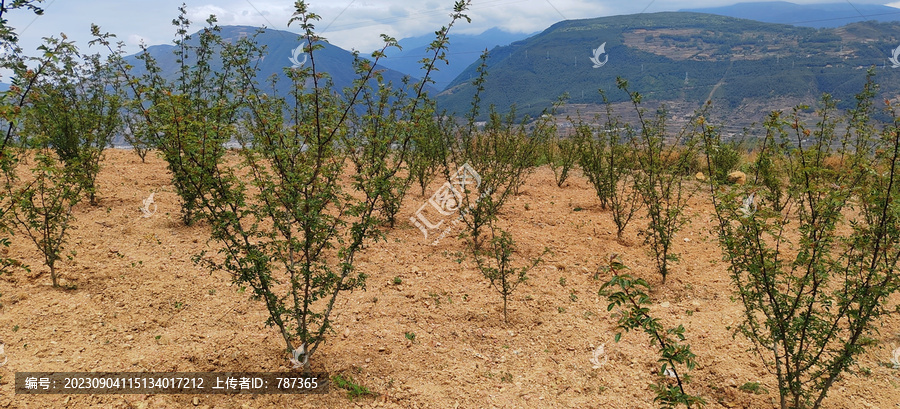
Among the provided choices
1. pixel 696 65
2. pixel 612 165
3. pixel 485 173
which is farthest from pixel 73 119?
pixel 696 65

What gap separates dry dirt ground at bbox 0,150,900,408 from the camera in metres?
3.24

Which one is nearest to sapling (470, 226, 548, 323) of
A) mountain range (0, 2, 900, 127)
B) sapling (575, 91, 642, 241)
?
sapling (575, 91, 642, 241)

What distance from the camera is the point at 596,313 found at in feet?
15.1

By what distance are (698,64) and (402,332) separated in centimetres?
9792

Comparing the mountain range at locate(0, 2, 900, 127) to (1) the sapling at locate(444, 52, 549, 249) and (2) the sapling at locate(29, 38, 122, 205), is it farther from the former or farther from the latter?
(2) the sapling at locate(29, 38, 122, 205)

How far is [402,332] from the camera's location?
163 inches

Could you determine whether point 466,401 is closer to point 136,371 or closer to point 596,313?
point 596,313

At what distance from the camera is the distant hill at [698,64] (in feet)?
203

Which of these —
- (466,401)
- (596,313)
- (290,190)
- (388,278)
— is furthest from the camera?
(388,278)

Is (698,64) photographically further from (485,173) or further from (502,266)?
(502,266)

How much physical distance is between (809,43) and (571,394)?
357 feet

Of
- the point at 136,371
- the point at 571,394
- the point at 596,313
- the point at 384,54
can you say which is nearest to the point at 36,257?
the point at 136,371

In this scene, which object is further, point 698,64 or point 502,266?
point 698,64

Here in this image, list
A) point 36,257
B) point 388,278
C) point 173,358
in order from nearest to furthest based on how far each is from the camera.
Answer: point 173,358
point 36,257
point 388,278
